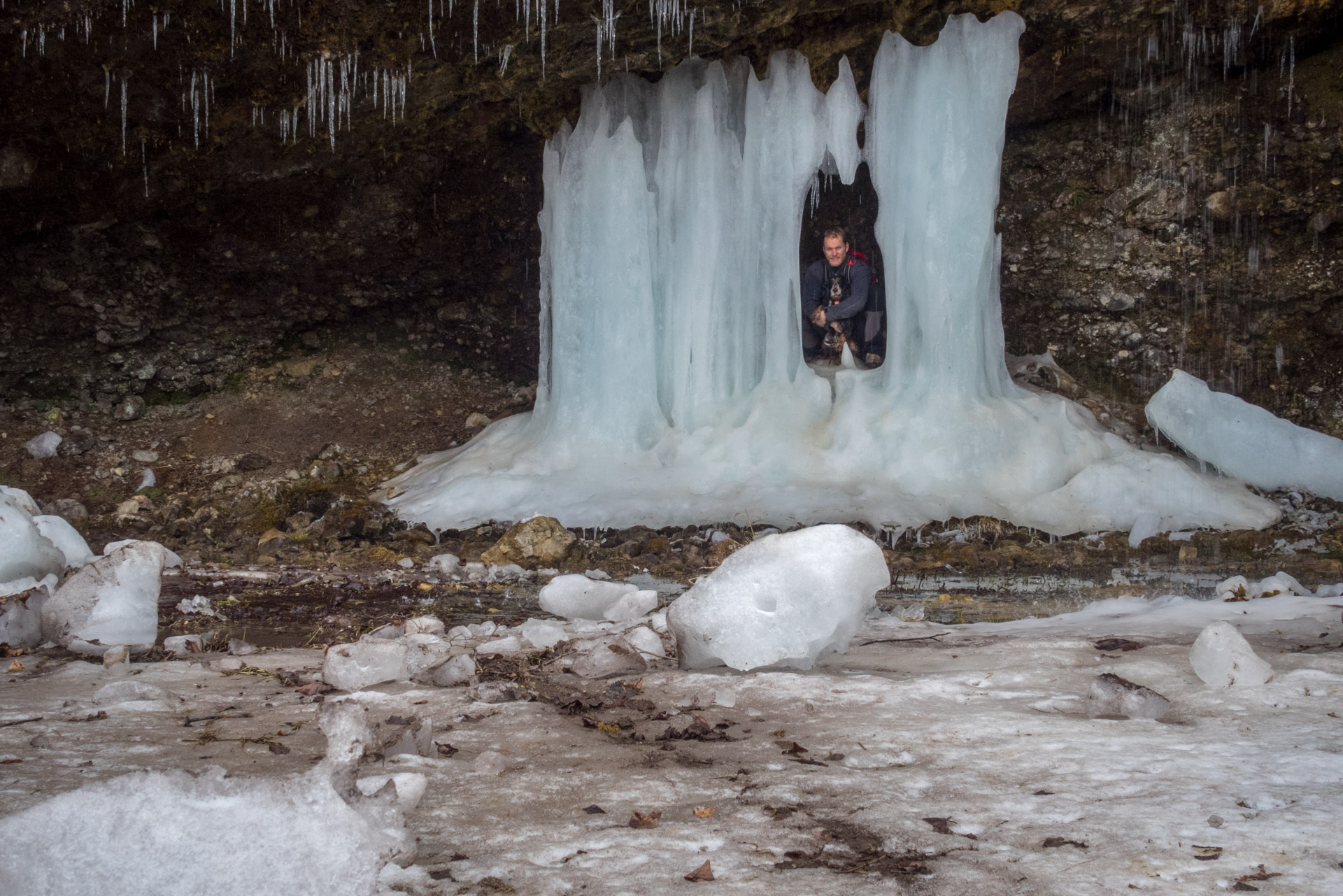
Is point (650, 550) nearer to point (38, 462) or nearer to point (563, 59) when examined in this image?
point (563, 59)

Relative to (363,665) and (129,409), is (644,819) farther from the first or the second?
(129,409)

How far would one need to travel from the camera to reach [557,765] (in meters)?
1.67

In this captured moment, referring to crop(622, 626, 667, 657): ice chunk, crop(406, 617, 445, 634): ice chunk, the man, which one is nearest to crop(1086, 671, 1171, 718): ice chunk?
crop(622, 626, 667, 657): ice chunk

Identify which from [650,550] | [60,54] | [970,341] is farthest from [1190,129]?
[60,54]

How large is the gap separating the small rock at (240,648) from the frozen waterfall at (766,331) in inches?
116

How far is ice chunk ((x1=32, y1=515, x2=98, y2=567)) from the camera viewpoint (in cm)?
405

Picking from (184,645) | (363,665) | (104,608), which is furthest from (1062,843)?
(104,608)

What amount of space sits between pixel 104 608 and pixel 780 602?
1920 millimetres

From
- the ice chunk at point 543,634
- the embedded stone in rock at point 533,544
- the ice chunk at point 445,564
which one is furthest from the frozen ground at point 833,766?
the embedded stone in rock at point 533,544

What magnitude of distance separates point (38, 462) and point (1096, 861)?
7.80m

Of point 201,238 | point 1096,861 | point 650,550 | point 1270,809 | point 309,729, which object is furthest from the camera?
point 201,238

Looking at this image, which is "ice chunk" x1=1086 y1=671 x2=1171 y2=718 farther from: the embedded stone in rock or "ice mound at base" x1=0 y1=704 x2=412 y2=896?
the embedded stone in rock

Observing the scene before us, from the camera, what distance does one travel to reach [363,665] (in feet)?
7.45

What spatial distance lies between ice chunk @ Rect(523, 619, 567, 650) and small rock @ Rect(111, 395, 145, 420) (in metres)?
6.04
